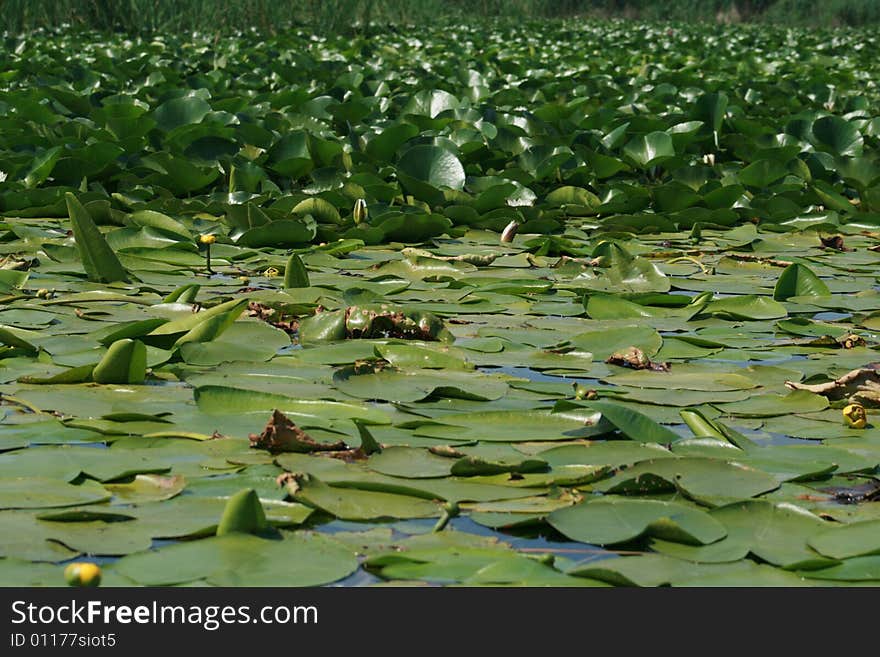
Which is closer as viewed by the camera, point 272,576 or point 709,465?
point 272,576

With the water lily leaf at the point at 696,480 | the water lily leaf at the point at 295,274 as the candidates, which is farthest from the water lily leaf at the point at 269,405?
the water lily leaf at the point at 295,274

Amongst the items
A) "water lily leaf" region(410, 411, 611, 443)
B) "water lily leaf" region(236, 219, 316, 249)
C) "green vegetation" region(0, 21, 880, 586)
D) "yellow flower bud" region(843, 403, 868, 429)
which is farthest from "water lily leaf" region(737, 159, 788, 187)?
"water lily leaf" region(410, 411, 611, 443)

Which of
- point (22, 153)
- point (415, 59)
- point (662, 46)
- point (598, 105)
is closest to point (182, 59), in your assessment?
point (415, 59)

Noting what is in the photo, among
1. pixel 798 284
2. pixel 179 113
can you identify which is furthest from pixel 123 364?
pixel 179 113

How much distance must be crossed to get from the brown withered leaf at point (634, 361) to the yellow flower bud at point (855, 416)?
400mm

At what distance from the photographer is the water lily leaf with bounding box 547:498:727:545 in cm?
149

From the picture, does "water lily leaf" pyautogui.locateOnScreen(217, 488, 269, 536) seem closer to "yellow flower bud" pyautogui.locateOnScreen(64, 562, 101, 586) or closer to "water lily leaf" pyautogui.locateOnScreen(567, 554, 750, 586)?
"yellow flower bud" pyautogui.locateOnScreen(64, 562, 101, 586)

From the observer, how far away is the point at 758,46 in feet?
43.7

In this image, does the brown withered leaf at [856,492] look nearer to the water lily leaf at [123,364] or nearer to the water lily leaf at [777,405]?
the water lily leaf at [777,405]

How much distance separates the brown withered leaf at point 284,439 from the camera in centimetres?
175

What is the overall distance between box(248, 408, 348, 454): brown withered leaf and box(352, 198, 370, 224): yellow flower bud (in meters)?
2.01

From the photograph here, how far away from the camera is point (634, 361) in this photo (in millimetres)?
2281

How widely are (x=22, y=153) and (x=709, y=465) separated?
3281 millimetres
